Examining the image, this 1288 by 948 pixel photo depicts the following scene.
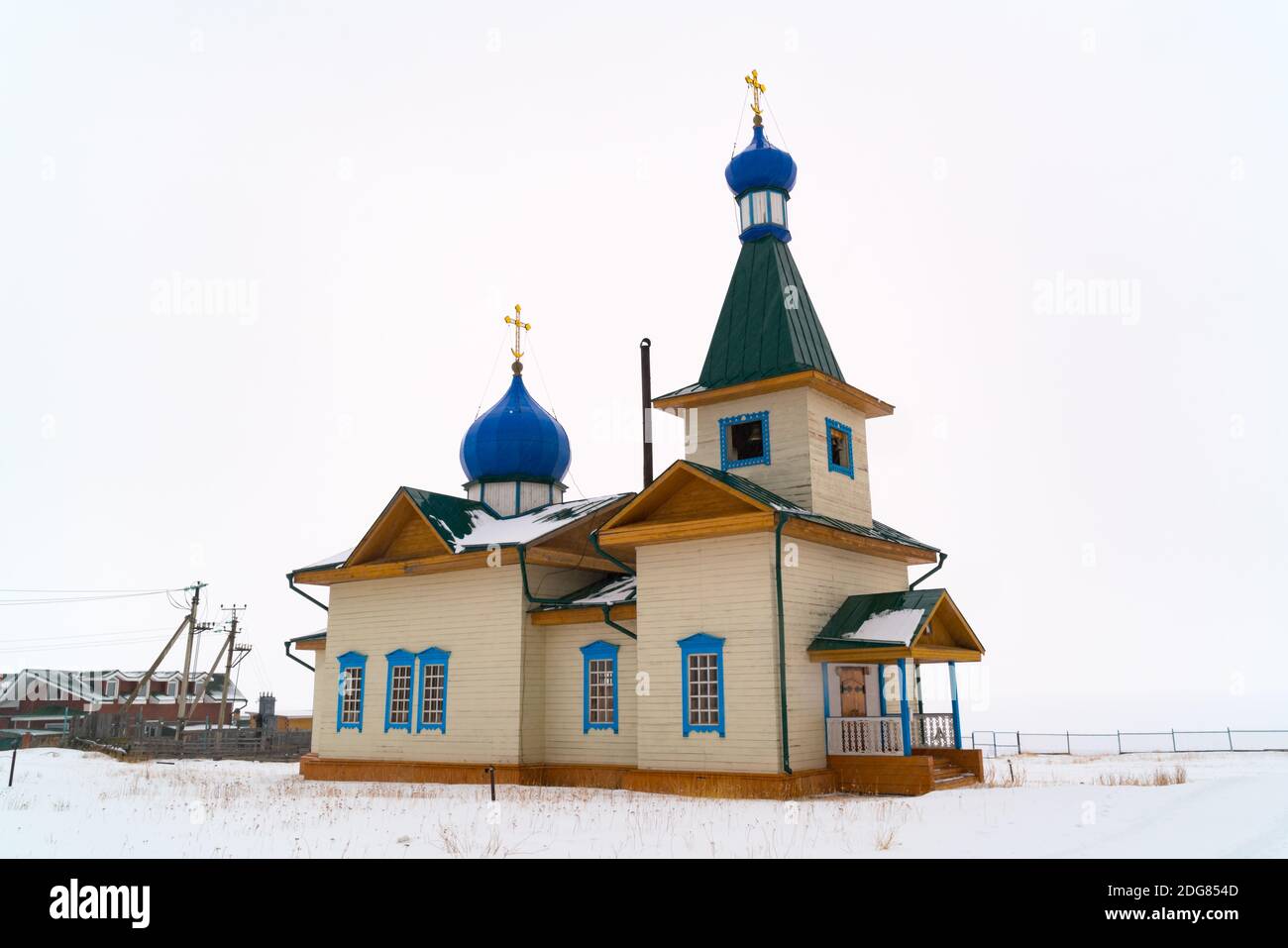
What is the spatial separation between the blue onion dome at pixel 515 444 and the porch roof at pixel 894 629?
9.63 metres

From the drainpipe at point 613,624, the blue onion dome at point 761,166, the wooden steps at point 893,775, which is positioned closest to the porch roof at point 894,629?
the wooden steps at point 893,775

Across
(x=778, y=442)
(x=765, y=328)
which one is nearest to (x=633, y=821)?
(x=778, y=442)

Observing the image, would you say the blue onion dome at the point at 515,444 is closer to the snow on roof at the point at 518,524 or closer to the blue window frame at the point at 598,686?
the snow on roof at the point at 518,524

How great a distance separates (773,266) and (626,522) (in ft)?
21.9

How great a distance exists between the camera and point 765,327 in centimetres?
2019

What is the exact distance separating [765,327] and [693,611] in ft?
20.6

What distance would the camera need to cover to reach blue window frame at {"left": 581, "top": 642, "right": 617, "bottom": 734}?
1947cm

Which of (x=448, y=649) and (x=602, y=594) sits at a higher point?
(x=602, y=594)

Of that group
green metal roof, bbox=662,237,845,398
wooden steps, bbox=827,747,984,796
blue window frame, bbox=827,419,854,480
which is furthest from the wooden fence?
wooden steps, bbox=827,747,984,796

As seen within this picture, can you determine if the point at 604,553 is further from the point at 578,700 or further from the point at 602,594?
the point at 578,700

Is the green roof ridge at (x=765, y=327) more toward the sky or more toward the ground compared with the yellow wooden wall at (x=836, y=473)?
more toward the sky

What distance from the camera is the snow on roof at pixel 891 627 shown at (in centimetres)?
1633

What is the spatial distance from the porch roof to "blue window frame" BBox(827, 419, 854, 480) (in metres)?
2.65
